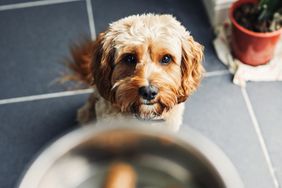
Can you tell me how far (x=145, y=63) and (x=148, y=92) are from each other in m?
0.09

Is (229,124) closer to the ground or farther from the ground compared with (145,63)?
closer to the ground

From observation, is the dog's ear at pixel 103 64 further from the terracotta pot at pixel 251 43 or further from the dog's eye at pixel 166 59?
the terracotta pot at pixel 251 43

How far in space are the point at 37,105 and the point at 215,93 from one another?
714mm

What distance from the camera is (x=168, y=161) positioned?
2.79 ft

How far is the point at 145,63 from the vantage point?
128 cm

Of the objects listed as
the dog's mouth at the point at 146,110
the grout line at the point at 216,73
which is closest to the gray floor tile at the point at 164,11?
the grout line at the point at 216,73

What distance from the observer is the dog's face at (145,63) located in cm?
126

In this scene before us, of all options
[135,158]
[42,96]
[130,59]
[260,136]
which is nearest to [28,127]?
[42,96]

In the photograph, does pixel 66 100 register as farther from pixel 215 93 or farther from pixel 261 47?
pixel 261 47

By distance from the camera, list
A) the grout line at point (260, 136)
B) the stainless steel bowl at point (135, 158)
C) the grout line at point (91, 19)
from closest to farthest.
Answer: the stainless steel bowl at point (135, 158) < the grout line at point (260, 136) < the grout line at point (91, 19)

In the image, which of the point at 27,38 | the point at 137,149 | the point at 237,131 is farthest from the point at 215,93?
the point at 137,149

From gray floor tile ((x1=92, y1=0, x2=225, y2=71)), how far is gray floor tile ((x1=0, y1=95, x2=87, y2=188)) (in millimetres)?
408

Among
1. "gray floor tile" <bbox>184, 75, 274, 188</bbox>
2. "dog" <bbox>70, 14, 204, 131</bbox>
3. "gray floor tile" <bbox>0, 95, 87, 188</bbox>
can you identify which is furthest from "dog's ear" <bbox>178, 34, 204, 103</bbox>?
"gray floor tile" <bbox>0, 95, 87, 188</bbox>

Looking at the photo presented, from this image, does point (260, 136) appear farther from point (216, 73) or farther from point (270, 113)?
point (216, 73)
